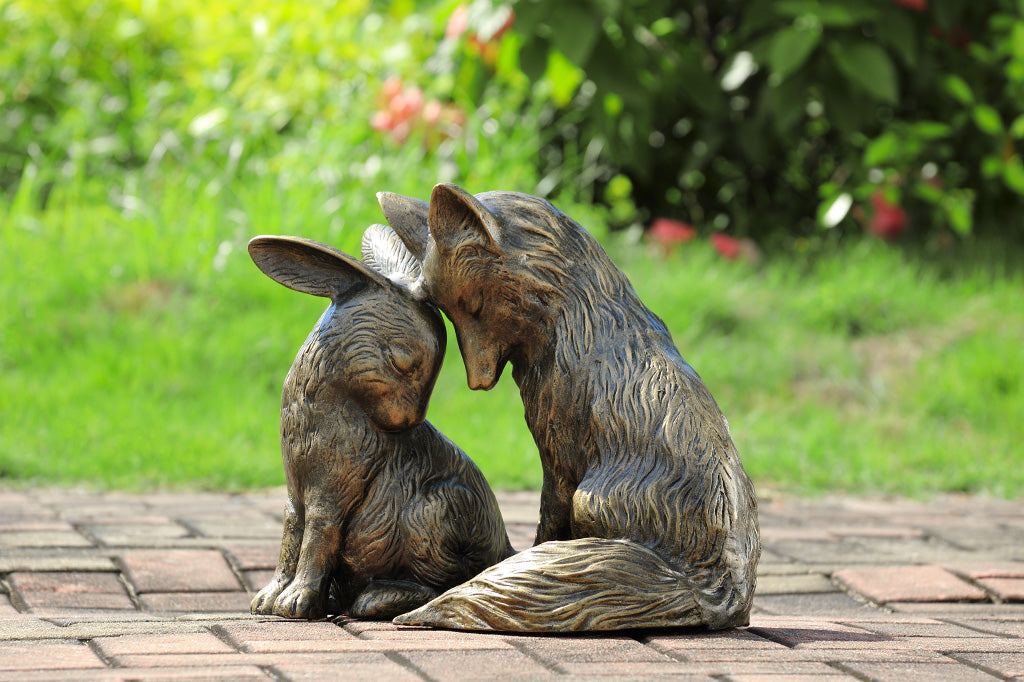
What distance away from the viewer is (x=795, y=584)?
10.4ft

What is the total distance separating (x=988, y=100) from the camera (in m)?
7.31

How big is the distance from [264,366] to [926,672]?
4244 mm

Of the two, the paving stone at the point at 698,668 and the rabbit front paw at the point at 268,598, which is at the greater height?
the paving stone at the point at 698,668

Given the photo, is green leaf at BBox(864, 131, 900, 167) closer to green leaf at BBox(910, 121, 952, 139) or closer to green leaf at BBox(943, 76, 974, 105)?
green leaf at BBox(910, 121, 952, 139)

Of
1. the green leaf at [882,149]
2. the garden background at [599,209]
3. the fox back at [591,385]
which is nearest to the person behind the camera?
the fox back at [591,385]

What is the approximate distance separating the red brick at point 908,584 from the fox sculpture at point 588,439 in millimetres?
981

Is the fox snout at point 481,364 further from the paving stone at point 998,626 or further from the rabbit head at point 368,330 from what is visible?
the paving stone at point 998,626

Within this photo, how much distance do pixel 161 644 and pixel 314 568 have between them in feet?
1.24

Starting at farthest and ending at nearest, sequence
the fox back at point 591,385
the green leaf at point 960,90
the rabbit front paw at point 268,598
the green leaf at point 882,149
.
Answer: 1. the green leaf at point 882,149
2. the green leaf at point 960,90
3. the rabbit front paw at point 268,598
4. the fox back at point 591,385

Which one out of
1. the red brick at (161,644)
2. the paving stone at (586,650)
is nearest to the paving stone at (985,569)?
the paving stone at (586,650)

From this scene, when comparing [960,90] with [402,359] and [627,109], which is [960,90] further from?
[402,359]

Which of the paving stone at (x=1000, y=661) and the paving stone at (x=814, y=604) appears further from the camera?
the paving stone at (x=814, y=604)

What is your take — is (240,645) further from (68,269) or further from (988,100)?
(988,100)

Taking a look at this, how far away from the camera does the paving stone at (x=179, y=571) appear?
9.41 ft
